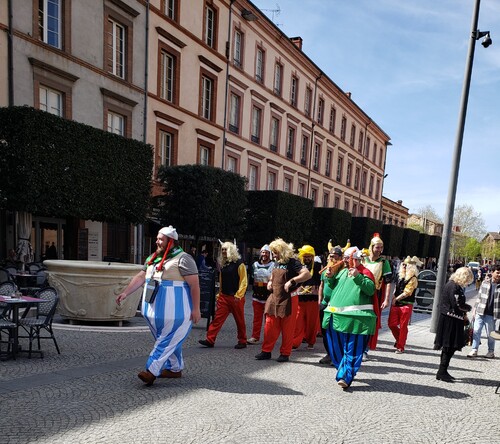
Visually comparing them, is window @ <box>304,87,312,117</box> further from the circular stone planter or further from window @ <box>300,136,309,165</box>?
the circular stone planter

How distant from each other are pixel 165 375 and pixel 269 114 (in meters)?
24.1

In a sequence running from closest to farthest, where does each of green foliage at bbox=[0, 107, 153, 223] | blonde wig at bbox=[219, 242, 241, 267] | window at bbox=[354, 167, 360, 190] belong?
blonde wig at bbox=[219, 242, 241, 267] < green foliage at bbox=[0, 107, 153, 223] < window at bbox=[354, 167, 360, 190]

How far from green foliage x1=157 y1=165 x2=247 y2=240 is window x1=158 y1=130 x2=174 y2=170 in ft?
8.12

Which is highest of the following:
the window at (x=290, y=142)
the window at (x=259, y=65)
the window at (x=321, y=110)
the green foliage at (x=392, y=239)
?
the window at (x=259, y=65)

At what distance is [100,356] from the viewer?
21.4 ft

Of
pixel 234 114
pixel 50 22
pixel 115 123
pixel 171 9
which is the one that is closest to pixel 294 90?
pixel 234 114

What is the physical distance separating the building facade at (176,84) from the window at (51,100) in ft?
0.11

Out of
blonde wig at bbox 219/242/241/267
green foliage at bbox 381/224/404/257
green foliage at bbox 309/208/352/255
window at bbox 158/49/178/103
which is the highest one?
window at bbox 158/49/178/103

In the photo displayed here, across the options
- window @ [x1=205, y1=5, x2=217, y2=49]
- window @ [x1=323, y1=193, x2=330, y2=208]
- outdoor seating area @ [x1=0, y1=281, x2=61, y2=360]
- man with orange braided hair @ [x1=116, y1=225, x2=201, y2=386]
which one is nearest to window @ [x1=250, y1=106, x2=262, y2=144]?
window @ [x1=205, y1=5, x2=217, y2=49]

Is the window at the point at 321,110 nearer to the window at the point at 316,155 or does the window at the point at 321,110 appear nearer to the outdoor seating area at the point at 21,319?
the window at the point at 316,155

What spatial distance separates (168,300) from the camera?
5035 mm

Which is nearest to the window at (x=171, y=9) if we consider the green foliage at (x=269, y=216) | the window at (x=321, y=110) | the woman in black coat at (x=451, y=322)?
the green foliage at (x=269, y=216)

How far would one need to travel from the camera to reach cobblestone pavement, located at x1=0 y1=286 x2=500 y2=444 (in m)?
4.02

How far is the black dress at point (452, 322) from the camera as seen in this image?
241 inches
